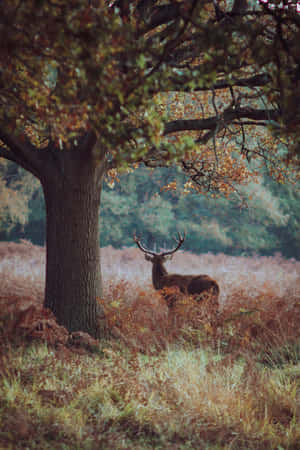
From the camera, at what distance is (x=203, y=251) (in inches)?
1072

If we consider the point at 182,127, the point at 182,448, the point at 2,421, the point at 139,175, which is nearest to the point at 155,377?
the point at 182,448

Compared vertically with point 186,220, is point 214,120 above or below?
above

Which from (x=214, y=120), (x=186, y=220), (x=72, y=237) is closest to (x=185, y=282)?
(x=72, y=237)

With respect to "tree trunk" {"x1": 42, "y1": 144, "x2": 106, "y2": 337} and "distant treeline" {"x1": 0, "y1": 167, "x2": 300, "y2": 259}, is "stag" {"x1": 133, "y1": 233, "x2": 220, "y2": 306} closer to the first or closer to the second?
"tree trunk" {"x1": 42, "y1": 144, "x2": 106, "y2": 337}

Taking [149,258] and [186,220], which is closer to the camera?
[149,258]

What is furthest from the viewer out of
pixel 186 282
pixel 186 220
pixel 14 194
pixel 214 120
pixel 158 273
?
pixel 186 220

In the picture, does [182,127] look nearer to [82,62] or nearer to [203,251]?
[82,62]

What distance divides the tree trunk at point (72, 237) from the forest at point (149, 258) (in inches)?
0.9

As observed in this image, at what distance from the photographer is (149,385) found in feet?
13.6

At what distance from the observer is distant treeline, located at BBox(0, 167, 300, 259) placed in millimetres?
23156

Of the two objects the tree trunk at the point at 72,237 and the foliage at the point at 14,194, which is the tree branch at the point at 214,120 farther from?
the foliage at the point at 14,194

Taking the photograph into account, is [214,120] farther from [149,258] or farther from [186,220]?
[186,220]

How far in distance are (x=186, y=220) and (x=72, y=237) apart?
20076 millimetres

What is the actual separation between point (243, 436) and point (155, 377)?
115cm
